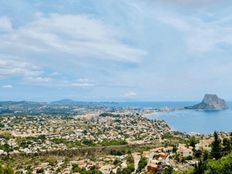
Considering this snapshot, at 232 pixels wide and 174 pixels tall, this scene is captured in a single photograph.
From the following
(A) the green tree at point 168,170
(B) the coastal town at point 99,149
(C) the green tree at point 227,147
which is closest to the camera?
(A) the green tree at point 168,170

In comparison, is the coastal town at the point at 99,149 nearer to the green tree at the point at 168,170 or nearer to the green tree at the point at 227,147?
the green tree at the point at 168,170

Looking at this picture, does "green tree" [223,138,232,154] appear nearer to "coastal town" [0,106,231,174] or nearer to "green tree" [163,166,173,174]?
"coastal town" [0,106,231,174]

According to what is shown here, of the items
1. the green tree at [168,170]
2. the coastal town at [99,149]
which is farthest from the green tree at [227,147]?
the green tree at [168,170]

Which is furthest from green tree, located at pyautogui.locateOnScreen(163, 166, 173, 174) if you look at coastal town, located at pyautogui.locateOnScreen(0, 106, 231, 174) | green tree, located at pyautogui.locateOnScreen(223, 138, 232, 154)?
green tree, located at pyautogui.locateOnScreen(223, 138, 232, 154)

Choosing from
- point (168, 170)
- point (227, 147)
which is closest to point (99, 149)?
point (227, 147)

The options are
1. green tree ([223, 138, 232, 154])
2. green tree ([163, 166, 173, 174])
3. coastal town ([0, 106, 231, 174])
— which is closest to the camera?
green tree ([163, 166, 173, 174])

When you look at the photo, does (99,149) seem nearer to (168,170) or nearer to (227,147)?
(227,147)

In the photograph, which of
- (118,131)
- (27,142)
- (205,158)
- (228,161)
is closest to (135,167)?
(205,158)

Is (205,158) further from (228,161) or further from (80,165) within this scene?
(80,165)
